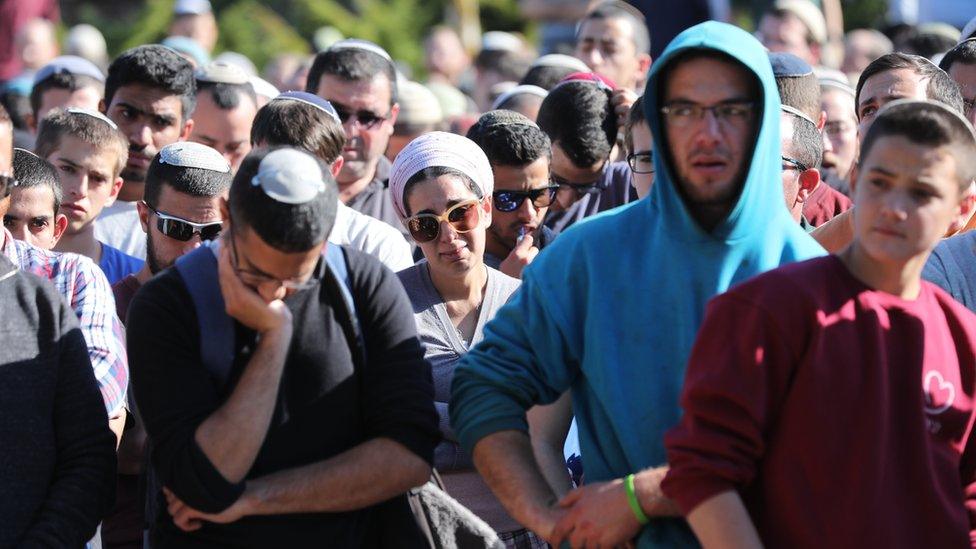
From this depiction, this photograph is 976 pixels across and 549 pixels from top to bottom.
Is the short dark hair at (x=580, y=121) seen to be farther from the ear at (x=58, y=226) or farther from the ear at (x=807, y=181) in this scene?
the ear at (x=58, y=226)

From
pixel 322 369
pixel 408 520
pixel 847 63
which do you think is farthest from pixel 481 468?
pixel 847 63

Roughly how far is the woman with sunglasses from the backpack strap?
1.05m

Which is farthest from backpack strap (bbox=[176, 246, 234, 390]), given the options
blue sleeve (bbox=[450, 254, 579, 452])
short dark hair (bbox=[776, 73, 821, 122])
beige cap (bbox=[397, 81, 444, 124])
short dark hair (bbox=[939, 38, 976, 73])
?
beige cap (bbox=[397, 81, 444, 124])

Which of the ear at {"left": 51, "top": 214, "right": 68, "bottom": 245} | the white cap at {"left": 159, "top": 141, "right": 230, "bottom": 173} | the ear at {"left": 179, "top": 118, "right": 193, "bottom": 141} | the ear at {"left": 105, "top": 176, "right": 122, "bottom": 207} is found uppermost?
the white cap at {"left": 159, "top": 141, "right": 230, "bottom": 173}

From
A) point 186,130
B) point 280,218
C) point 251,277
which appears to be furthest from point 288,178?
point 186,130

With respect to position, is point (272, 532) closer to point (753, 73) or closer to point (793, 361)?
point (793, 361)

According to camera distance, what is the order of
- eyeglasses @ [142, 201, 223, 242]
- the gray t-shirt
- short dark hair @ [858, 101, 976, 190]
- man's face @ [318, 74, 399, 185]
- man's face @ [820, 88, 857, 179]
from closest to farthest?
short dark hair @ [858, 101, 976, 190] < the gray t-shirt < eyeglasses @ [142, 201, 223, 242] < man's face @ [318, 74, 399, 185] < man's face @ [820, 88, 857, 179]

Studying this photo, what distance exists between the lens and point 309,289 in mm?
3072

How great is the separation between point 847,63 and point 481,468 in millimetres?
7940

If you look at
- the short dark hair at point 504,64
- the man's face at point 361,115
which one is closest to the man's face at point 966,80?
the man's face at point 361,115

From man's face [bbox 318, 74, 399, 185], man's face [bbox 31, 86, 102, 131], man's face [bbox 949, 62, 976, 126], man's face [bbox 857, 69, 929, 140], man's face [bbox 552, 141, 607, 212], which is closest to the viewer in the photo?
man's face [bbox 857, 69, 929, 140]

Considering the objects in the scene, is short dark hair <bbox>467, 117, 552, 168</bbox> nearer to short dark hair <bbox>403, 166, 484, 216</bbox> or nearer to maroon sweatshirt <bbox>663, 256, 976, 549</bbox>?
short dark hair <bbox>403, 166, 484, 216</bbox>

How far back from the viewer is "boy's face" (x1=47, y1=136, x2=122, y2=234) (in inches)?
211

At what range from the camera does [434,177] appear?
4422mm
